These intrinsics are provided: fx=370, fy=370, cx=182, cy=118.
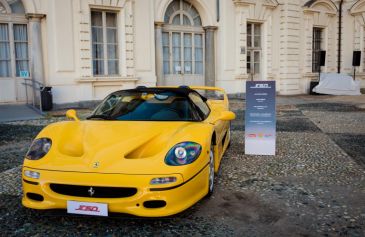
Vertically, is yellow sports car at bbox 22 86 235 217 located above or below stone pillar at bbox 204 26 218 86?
below

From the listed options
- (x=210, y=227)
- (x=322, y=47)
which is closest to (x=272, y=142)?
(x=210, y=227)

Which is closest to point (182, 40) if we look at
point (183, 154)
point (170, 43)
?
point (170, 43)

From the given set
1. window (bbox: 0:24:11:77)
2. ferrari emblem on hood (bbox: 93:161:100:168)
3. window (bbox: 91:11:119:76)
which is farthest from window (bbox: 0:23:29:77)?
ferrari emblem on hood (bbox: 93:161:100:168)

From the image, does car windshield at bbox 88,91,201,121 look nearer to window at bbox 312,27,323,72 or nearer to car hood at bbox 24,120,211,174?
car hood at bbox 24,120,211,174

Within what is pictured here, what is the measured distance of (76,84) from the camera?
13.2 metres

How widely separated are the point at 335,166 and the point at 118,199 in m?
3.69

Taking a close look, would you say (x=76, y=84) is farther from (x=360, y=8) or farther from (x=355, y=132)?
(x=360, y=8)

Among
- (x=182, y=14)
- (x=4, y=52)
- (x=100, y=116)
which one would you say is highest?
(x=182, y=14)

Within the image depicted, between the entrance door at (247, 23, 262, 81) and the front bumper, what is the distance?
52.7 ft

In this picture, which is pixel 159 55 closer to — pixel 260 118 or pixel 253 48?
pixel 253 48

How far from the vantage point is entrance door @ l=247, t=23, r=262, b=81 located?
60.7ft

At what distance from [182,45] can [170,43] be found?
0.62 metres

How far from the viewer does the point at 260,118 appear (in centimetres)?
619

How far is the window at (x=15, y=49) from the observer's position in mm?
12250
